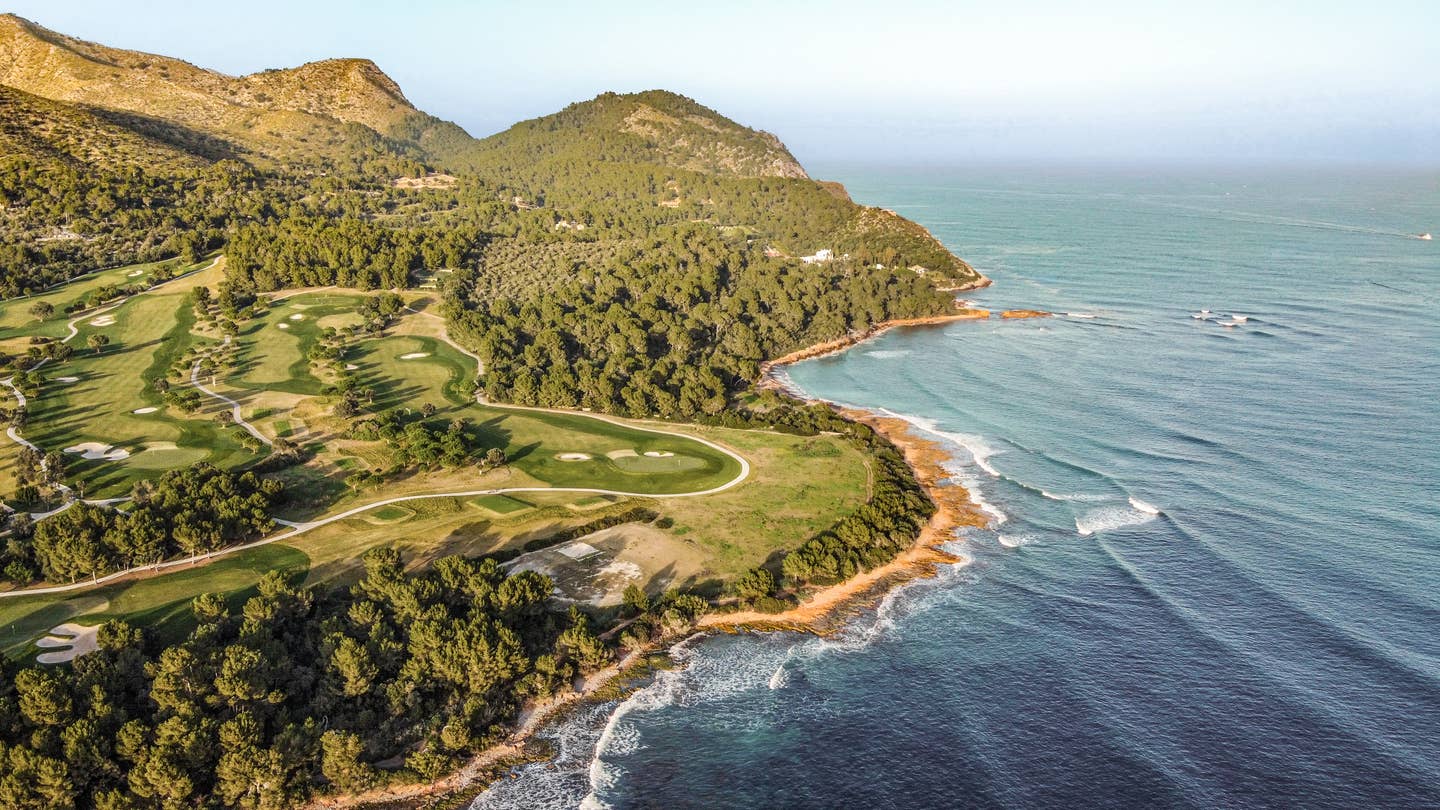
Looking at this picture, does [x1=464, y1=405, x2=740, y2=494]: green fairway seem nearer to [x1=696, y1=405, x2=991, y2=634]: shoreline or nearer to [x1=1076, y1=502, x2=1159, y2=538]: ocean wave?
[x1=696, y1=405, x2=991, y2=634]: shoreline

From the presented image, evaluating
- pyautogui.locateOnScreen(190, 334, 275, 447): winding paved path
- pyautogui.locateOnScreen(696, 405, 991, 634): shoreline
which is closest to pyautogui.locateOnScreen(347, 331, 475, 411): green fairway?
pyautogui.locateOnScreen(190, 334, 275, 447): winding paved path

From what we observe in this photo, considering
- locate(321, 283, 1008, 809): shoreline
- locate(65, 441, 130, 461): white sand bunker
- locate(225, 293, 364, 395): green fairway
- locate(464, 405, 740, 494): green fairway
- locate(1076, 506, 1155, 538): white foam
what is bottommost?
locate(321, 283, 1008, 809): shoreline

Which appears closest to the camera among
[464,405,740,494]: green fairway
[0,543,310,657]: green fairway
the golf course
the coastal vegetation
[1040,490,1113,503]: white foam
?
the coastal vegetation

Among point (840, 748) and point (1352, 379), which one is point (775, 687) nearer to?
point (840, 748)

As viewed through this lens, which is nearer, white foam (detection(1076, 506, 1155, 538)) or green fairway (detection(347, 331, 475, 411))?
white foam (detection(1076, 506, 1155, 538))

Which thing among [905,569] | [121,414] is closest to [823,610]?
[905,569]

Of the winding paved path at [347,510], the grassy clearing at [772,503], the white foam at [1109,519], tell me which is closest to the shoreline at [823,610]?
the grassy clearing at [772,503]

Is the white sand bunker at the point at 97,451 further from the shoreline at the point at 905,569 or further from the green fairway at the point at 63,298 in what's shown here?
the shoreline at the point at 905,569
